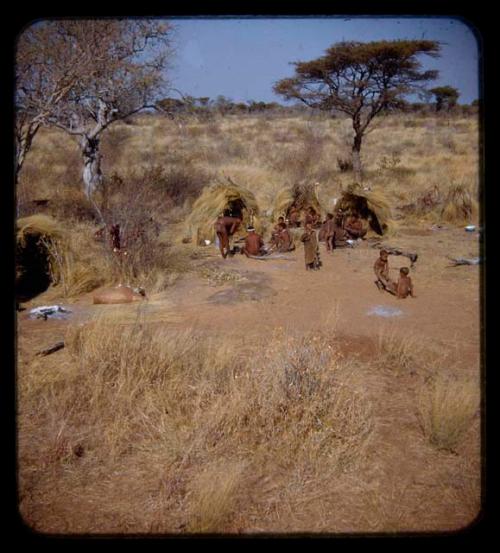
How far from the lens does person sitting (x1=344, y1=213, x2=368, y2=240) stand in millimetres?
12429

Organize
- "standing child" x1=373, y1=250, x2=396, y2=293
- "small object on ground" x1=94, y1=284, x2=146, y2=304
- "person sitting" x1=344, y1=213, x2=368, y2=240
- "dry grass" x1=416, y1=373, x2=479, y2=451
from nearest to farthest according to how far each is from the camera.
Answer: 1. "dry grass" x1=416, y1=373, x2=479, y2=451
2. "small object on ground" x1=94, y1=284, x2=146, y2=304
3. "standing child" x1=373, y1=250, x2=396, y2=293
4. "person sitting" x1=344, y1=213, x2=368, y2=240

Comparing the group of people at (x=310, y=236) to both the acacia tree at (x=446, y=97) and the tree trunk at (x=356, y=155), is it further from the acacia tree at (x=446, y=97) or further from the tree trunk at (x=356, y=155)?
the acacia tree at (x=446, y=97)

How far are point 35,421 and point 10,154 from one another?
2.10m

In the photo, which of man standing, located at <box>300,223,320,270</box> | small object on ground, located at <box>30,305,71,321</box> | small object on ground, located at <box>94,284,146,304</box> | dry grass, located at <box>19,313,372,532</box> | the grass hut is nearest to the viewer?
dry grass, located at <box>19,313,372,532</box>

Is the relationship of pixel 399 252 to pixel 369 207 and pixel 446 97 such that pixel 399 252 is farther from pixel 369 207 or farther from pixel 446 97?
pixel 446 97

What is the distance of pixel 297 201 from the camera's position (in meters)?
14.0

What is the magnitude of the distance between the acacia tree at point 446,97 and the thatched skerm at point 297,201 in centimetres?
2531

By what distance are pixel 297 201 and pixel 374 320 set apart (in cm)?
744

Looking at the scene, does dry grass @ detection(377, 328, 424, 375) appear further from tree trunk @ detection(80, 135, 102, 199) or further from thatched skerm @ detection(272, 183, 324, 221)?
tree trunk @ detection(80, 135, 102, 199)

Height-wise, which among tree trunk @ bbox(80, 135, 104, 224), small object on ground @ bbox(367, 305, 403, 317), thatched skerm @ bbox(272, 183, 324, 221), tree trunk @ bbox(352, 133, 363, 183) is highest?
tree trunk @ bbox(352, 133, 363, 183)

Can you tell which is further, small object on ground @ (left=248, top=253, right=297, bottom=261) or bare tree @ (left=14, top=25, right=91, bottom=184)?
bare tree @ (left=14, top=25, right=91, bottom=184)

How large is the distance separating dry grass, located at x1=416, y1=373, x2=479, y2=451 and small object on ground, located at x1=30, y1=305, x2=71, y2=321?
4.74 m

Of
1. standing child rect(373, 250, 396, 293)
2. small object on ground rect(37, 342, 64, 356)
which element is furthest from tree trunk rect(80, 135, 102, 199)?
small object on ground rect(37, 342, 64, 356)

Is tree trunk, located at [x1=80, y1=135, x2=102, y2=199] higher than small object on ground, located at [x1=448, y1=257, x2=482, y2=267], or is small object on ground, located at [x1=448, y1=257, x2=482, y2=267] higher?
tree trunk, located at [x1=80, y1=135, x2=102, y2=199]
